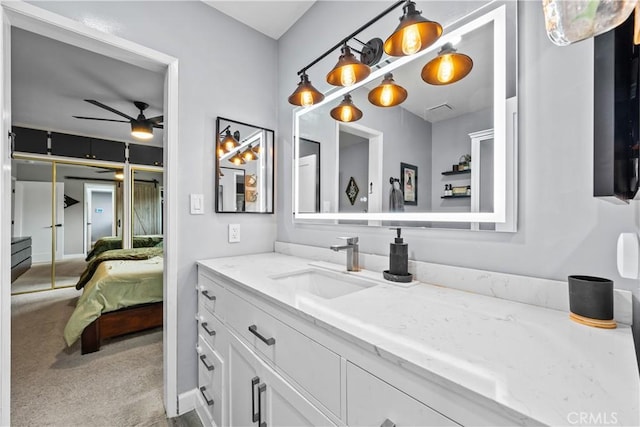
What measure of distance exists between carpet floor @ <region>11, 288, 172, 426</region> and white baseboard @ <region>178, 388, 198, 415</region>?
0.09 meters

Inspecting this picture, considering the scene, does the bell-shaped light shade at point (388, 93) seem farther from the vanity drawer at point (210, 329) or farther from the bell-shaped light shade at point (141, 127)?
the bell-shaped light shade at point (141, 127)

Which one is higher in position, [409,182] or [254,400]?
[409,182]

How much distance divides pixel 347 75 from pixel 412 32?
0.35 metres

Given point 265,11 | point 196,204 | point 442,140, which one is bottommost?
point 196,204

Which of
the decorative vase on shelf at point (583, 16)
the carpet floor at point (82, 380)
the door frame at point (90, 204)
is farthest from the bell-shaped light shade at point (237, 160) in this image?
the door frame at point (90, 204)

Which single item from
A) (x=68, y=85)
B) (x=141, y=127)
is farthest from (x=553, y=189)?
(x=68, y=85)

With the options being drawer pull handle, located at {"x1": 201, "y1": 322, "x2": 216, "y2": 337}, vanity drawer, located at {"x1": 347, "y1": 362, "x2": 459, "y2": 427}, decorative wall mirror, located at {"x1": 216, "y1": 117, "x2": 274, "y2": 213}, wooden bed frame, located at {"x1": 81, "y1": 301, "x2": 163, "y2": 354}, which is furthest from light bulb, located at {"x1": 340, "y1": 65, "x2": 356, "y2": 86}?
wooden bed frame, located at {"x1": 81, "y1": 301, "x2": 163, "y2": 354}

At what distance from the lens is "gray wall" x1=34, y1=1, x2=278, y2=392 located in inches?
60.7

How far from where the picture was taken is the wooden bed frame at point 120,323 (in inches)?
91.0

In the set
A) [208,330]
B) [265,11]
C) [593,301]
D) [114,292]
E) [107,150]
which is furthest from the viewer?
[107,150]

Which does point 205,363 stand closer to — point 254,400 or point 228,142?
point 254,400

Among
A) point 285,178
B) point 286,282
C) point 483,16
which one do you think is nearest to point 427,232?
point 286,282

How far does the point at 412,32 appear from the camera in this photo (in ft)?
3.31

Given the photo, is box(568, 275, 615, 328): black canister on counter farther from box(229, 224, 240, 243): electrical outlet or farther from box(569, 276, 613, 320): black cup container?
box(229, 224, 240, 243): electrical outlet
